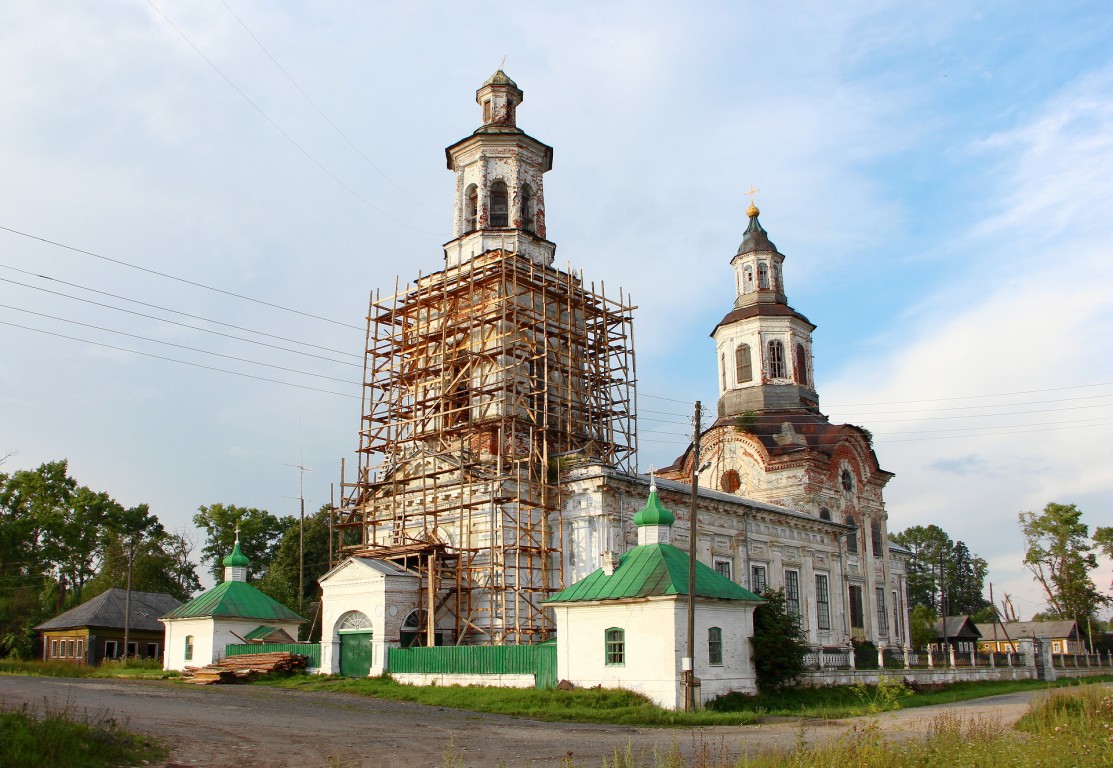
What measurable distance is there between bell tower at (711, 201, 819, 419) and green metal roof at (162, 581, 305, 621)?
20.9 m

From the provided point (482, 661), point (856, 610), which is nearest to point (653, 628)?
point (482, 661)

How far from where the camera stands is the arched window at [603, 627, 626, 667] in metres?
20.7

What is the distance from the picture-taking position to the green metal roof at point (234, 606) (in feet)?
98.0

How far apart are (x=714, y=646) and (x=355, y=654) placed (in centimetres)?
996

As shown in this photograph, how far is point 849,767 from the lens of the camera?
864 centimetres

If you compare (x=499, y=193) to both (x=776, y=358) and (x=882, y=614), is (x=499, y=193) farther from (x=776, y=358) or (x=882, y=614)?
(x=882, y=614)

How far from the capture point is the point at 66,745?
9961 mm

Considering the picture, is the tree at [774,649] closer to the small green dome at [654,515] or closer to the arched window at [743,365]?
the small green dome at [654,515]

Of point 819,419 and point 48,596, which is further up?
point 819,419

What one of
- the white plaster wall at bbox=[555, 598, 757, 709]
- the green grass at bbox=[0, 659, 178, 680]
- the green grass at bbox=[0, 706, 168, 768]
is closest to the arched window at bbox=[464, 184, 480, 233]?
the white plaster wall at bbox=[555, 598, 757, 709]

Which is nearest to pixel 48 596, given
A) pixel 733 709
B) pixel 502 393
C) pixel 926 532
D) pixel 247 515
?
pixel 247 515

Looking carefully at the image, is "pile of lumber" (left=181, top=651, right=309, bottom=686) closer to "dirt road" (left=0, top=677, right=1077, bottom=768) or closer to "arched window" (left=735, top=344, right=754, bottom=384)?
"dirt road" (left=0, top=677, right=1077, bottom=768)

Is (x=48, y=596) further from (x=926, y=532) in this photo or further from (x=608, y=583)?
(x=926, y=532)

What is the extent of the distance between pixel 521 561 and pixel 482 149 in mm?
14110
